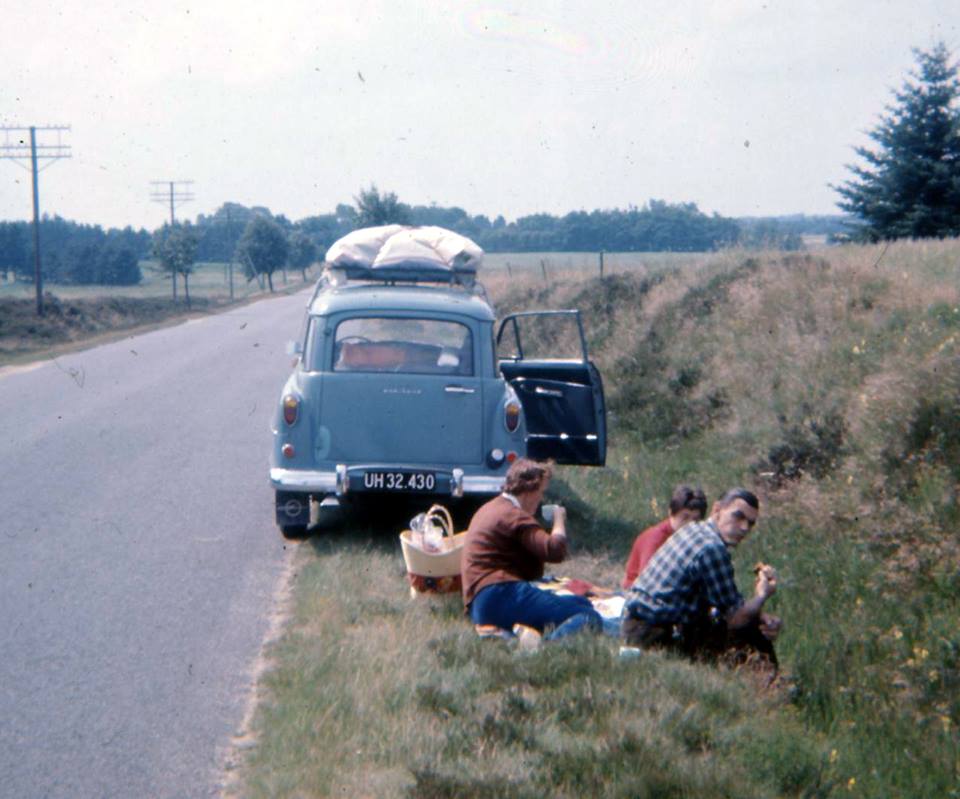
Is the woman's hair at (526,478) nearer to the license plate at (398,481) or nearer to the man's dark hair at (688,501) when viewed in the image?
the man's dark hair at (688,501)

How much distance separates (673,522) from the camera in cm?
646

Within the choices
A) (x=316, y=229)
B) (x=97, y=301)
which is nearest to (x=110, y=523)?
(x=97, y=301)

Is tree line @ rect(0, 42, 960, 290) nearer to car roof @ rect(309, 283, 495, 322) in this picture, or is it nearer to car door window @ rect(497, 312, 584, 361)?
car door window @ rect(497, 312, 584, 361)

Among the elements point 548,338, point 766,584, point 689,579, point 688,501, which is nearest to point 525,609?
point 689,579

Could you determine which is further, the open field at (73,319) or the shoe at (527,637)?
the open field at (73,319)

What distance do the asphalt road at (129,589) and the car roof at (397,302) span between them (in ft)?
6.33

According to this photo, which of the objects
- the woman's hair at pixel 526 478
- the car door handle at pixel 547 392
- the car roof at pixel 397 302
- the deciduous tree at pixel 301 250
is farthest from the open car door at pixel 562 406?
the deciduous tree at pixel 301 250

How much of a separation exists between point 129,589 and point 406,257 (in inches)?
171

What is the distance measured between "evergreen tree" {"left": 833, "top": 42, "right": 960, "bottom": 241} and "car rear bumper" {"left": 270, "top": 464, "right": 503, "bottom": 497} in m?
23.4

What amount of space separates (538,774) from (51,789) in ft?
6.45

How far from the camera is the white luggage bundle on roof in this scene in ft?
34.5

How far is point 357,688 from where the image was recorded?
208 inches

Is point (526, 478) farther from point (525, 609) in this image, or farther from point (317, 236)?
point (317, 236)

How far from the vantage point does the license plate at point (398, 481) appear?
327 inches
